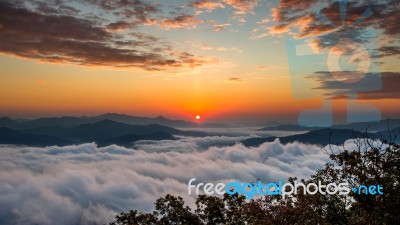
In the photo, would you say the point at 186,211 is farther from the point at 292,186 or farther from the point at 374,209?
the point at 374,209

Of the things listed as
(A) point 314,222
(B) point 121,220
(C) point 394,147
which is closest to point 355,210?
(A) point 314,222

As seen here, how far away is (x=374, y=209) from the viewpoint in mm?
16328

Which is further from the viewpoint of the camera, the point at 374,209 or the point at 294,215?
the point at 294,215

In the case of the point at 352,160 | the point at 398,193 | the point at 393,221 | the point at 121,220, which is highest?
the point at 352,160

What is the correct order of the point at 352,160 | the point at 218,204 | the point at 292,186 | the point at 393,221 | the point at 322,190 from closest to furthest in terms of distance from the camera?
the point at 393,221 < the point at 352,160 < the point at 322,190 < the point at 292,186 < the point at 218,204

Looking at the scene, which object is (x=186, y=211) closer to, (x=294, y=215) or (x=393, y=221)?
(x=294, y=215)

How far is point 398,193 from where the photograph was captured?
16359 millimetres

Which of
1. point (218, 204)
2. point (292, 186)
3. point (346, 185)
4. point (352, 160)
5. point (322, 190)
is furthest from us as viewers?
point (218, 204)

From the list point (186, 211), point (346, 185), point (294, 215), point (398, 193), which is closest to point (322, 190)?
point (346, 185)

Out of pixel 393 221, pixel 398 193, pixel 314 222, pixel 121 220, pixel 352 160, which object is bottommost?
pixel 121 220

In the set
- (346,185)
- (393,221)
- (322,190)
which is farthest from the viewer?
(322,190)

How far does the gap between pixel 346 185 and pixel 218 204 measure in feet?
39.4

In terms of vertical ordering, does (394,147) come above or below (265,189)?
above

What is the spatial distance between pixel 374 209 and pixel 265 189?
9.28 meters
